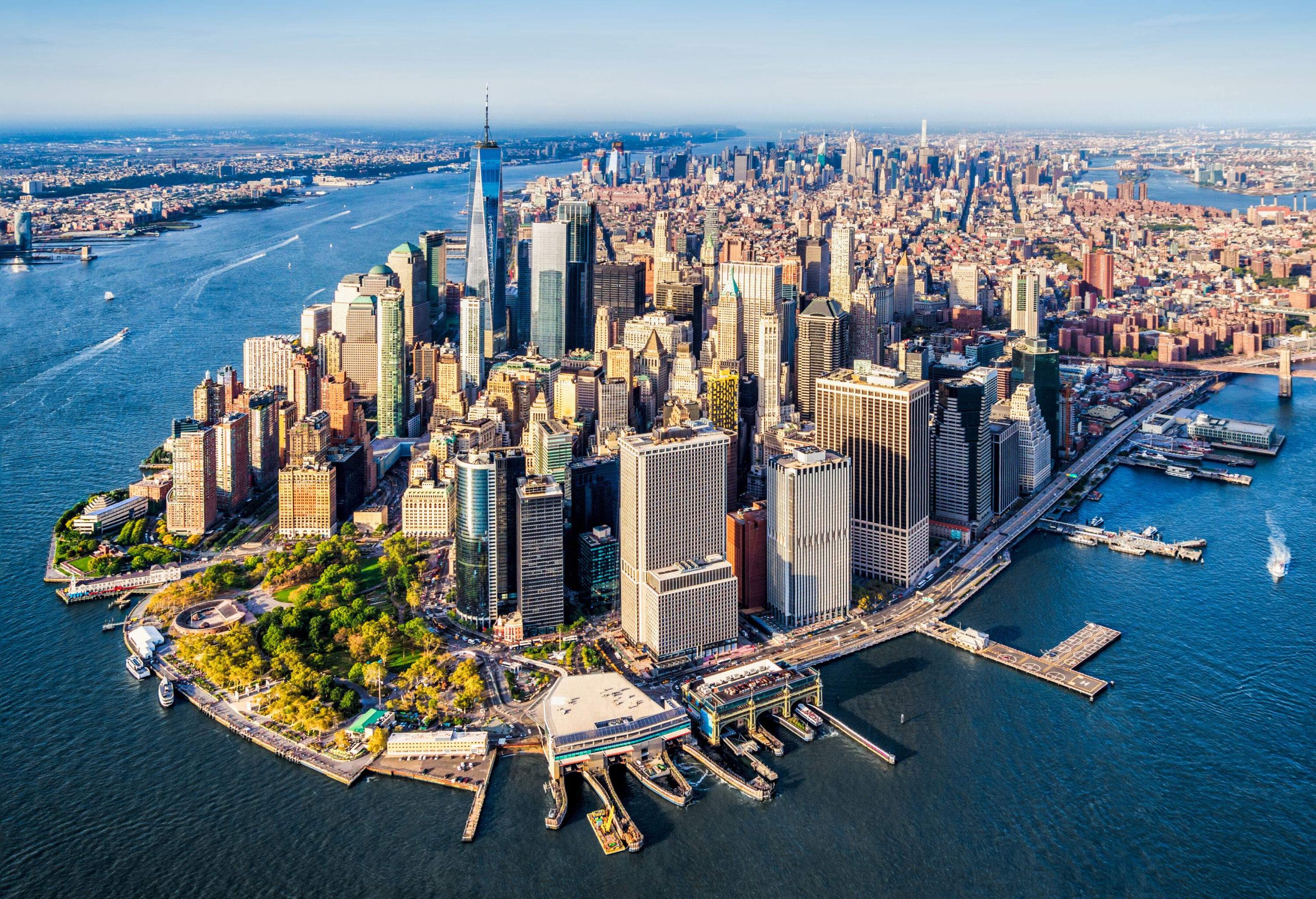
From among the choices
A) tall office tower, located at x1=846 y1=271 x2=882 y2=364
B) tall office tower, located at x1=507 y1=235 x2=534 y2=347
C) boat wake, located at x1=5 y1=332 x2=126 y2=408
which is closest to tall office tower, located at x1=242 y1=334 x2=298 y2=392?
boat wake, located at x1=5 y1=332 x2=126 y2=408

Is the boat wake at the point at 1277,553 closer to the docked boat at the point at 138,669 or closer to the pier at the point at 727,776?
the pier at the point at 727,776

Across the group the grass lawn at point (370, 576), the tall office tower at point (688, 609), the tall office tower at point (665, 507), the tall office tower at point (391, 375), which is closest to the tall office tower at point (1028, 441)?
the tall office tower at point (665, 507)

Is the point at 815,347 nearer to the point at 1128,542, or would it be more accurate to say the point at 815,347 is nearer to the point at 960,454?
the point at 960,454

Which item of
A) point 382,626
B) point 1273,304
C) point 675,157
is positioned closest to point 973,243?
point 1273,304

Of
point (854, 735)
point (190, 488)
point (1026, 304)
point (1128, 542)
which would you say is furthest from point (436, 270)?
point (854, 735)

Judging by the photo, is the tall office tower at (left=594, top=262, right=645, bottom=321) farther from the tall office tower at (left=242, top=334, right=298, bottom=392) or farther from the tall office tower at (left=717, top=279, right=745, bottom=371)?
the tall office tower at (left=242, top=334, right=298, bottom=392)

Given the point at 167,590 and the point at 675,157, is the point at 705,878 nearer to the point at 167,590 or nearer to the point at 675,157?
the point at 167,590
